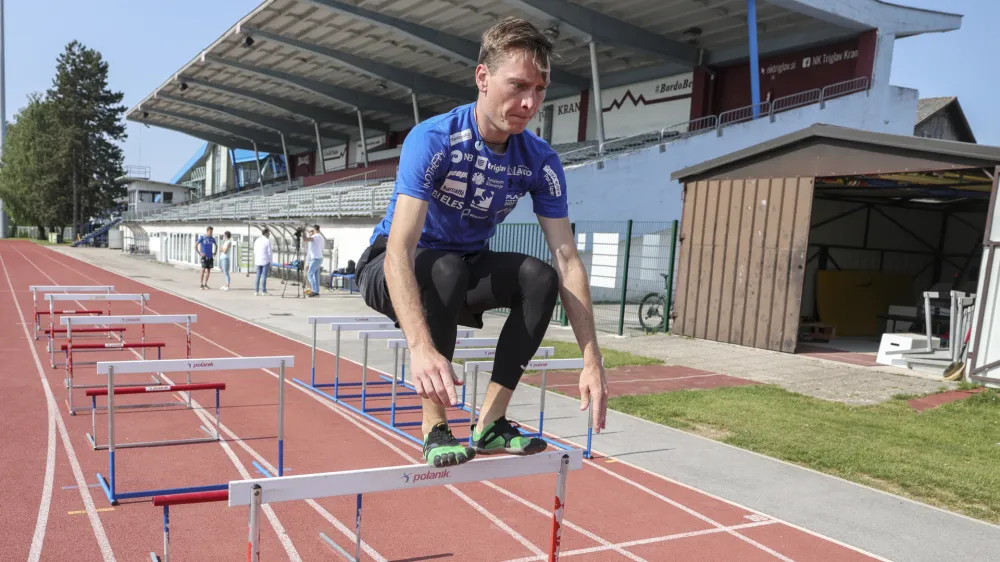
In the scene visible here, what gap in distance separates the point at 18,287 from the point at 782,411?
22.3m

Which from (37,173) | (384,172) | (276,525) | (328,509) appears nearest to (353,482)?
(276,525)

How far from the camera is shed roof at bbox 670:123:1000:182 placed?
10285 millimetres

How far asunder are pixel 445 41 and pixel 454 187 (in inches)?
1000

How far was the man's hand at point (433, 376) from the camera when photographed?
200cm

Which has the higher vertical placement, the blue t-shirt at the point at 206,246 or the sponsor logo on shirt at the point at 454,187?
the sponsor logo on shirt at the point at 454,187

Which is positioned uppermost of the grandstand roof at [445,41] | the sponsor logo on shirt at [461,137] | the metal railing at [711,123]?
the grandstand roof at [445,41]

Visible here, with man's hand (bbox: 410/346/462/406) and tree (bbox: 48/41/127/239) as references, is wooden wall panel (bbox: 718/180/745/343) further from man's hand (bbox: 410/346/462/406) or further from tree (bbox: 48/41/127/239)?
tree (bbox: 48/41/127/239)

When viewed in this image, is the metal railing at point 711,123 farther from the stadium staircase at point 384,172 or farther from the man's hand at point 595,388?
the man's hand at point 595,388

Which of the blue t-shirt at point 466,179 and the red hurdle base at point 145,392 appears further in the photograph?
the red hurdle base at point 145,392

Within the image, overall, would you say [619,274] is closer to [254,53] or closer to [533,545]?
[533,545]

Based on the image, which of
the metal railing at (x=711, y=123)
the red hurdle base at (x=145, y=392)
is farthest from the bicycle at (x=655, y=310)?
the red hurdle base at (x=145, y=392)

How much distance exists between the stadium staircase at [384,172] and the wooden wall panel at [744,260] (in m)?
7.80

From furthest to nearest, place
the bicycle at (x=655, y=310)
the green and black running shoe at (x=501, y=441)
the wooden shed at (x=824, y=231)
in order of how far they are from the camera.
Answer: the bicycle at (x=655, y=310) → the wooden shed at (x=824, y=231) → the green and black running shoe at (x=501, y=441)

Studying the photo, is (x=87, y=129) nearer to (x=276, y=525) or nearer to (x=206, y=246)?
(x=206, y=246)
